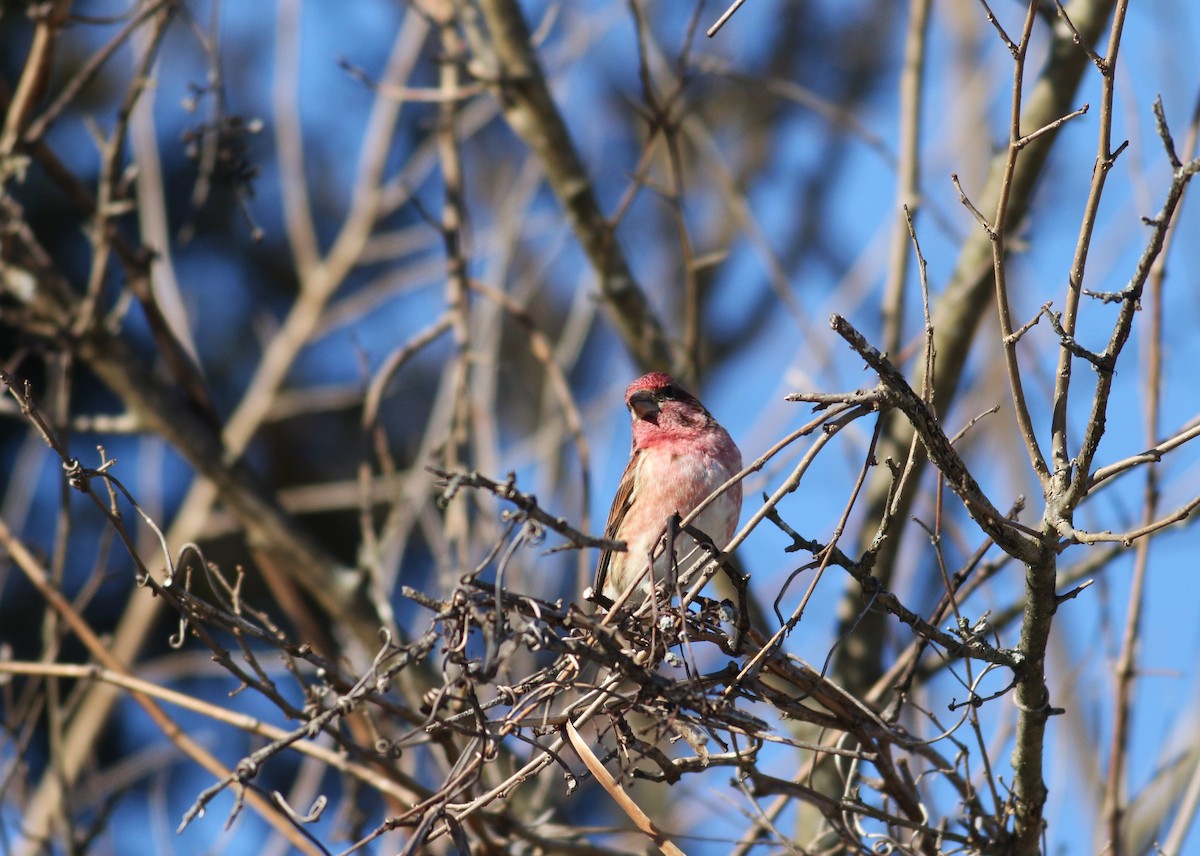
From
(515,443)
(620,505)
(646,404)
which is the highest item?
(515,443)

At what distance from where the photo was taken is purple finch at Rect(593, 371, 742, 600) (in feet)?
15.4

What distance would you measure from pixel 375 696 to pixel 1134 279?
180 cm

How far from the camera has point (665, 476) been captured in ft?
16.1

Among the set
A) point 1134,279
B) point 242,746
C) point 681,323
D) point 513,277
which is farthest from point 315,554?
point 681,323

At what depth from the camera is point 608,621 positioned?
2.66 metres

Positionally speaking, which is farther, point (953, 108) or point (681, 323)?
point (681, 323)

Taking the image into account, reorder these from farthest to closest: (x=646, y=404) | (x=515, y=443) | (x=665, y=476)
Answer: (x=515, y=443) → (x=646, y=404) → (x=665, y=476)

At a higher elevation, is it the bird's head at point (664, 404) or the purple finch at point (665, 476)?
the bird's head at point (664, 404)

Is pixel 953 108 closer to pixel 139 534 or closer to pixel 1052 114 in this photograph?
pixel 1052 114

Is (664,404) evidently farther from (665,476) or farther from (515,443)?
(515,443)

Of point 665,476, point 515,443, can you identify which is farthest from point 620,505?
point 515,443

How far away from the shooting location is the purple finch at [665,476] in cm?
470

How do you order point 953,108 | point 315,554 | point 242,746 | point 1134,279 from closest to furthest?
point 1134,279, point 315,554, point 953,108, point 242,746

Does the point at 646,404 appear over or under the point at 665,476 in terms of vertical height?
over
